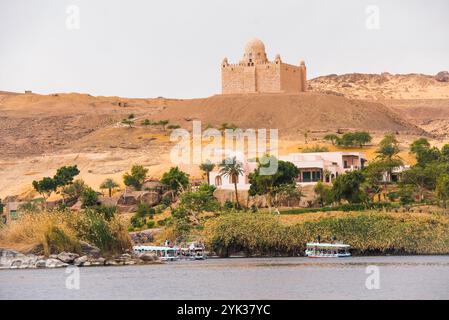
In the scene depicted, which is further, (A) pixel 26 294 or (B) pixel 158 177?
(B) pixel 158 177

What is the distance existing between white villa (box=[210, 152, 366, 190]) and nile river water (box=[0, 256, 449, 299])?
24454mm

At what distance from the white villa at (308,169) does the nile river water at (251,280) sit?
24.5 meters

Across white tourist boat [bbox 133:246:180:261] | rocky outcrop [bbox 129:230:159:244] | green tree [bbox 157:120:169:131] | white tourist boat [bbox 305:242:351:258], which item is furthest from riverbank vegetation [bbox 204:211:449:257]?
green tree [bbox 157:120:169:131]

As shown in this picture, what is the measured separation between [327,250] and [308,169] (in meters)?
21.9

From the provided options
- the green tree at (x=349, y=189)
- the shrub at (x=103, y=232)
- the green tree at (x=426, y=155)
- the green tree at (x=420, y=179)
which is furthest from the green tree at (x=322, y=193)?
the shrub at (x=103, y=232)

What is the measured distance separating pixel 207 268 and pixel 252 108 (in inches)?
2643

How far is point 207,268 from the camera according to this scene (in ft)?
161

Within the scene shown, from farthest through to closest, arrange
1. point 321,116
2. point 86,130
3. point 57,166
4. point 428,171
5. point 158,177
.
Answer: point 86,130 → point 321,116 → point 57,166 → point 158,177 → point 428,171

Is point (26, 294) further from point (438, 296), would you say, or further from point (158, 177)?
point (158, 177)

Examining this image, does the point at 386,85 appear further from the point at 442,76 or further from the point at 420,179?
the point at 420,179

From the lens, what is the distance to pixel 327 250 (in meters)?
56.4

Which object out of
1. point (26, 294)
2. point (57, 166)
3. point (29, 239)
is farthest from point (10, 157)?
point (26, 294)

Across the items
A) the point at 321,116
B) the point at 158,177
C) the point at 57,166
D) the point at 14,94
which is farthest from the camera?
the point at 14,94

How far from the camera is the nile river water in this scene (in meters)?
37.0
